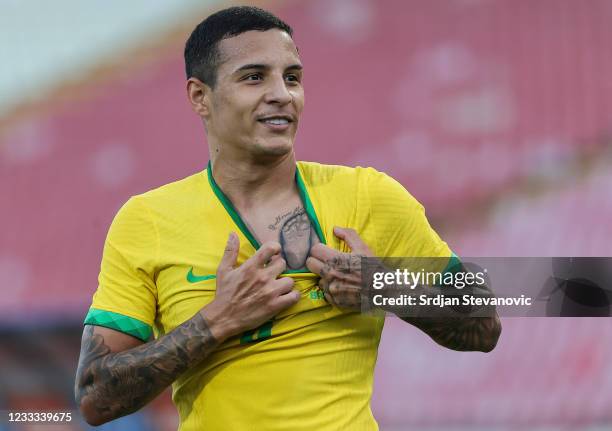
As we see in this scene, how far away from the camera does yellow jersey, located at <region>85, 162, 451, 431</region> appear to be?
2.45 metres

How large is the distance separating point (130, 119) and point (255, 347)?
415 cm

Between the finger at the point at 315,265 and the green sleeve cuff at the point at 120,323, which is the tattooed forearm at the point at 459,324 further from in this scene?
the green sleeve cuff at the point at 120,323

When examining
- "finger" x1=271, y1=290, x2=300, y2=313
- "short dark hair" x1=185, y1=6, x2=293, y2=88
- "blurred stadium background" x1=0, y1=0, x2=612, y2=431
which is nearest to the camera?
"finger" x1=271, y1=290, x2=300, y2=313

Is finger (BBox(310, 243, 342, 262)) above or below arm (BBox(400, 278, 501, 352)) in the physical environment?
above

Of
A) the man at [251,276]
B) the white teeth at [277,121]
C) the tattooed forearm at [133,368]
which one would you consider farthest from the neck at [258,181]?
the tattooed forearm at [133,368]

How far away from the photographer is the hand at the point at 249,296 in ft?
7.96

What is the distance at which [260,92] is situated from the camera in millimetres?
2562

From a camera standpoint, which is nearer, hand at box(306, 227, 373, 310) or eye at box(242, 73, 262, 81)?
hand at box(306, 227, 373, 310)

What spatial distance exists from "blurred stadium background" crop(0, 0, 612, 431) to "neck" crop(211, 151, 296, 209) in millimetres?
3611

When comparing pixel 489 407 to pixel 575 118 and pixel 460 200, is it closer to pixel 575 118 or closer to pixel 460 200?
pixel 460 200

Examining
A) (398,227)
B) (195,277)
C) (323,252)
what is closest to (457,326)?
(398,227)

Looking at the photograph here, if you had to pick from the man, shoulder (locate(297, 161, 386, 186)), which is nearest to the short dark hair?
the man

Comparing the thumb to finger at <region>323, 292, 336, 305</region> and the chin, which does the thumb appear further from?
the chin

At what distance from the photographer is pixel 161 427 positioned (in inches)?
236
